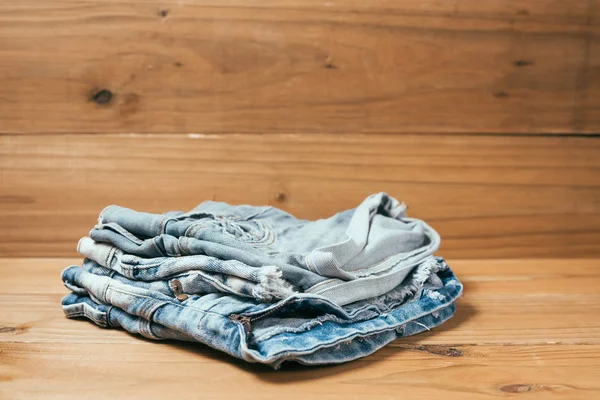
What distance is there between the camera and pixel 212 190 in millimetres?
1384

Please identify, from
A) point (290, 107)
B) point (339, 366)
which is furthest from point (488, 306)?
point (290, 107)

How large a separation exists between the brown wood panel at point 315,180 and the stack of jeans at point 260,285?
320 millimetres

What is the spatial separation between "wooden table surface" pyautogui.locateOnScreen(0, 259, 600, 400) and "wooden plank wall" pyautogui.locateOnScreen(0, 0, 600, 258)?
36cm

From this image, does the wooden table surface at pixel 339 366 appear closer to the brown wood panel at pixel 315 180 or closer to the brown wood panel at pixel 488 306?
the brown wood panel at pixel 488 306

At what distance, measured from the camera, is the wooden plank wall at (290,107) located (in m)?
1.34

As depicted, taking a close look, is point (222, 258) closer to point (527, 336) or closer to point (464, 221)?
point (527, 336)

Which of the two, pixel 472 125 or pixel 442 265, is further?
pixel 472 125

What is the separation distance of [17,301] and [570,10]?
1.27 metres

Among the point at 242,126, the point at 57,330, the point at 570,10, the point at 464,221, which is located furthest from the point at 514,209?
the point at 57,330

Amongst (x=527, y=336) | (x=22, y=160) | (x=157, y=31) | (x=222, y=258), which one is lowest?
(x=527, y=336)

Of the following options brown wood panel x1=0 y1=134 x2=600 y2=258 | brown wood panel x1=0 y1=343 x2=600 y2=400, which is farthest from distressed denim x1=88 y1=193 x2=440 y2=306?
brown wood panel x1=0 y1=134 x2=600 y2=258

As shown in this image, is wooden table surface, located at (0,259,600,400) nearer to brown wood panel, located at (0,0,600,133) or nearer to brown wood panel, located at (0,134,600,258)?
brown wood panel, located at (0,134,600,258)

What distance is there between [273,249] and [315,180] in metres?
0.43

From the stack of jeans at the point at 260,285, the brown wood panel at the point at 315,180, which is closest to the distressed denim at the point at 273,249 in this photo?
the stack of jeans at the point at 260,285
